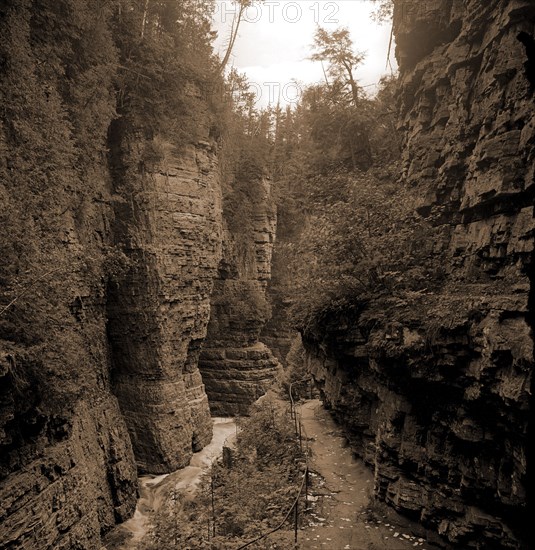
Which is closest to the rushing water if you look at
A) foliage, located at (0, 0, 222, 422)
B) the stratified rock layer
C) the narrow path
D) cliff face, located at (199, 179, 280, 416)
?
the stratified rock layer

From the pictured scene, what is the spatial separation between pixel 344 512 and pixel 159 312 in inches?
509

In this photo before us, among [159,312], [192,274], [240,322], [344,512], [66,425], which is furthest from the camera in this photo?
[240,322]

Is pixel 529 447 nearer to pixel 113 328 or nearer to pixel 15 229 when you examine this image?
pixel 15 229

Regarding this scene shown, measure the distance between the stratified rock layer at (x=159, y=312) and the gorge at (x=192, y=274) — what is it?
0.34ft

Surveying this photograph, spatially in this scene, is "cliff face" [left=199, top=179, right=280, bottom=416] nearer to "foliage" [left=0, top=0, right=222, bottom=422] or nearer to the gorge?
the gorge

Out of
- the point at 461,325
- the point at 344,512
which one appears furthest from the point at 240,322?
the point at 461,325

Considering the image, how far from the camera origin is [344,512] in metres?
10.8

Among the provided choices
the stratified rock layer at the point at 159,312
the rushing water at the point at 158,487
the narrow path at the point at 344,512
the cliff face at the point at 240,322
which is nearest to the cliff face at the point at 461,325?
the narrow path at the point at 344,512

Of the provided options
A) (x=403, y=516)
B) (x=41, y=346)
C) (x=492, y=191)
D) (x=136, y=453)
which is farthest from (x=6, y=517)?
(x=492, y=191)

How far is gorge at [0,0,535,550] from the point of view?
880 cm

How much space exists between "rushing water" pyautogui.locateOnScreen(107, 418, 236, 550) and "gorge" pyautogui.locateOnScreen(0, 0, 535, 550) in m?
0.57

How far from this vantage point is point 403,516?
10109mm

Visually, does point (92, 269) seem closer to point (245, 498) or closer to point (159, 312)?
point (159, 312)

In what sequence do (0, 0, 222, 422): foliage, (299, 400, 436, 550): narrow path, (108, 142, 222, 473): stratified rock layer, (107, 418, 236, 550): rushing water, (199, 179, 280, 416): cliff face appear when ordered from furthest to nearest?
1. (199, 179, 280, 416): cliff face
2. (108, 142, 222, 473): stratified rock layer
3. (107, 418, 236, 550): rushing water
4. (0, 0, 222, 422): foliage
5. (299, 400, 436, 550): narrow path
